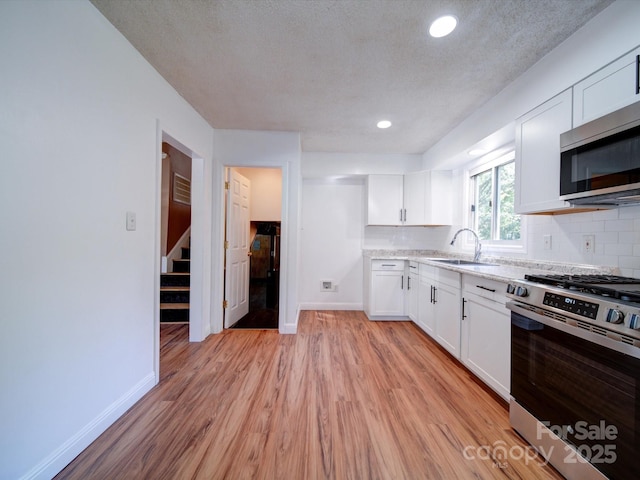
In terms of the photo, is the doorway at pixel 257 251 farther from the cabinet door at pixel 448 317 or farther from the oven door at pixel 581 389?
the oven door at pixel 581 389

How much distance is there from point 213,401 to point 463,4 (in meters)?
2.91

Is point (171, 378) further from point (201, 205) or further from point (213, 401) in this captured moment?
point (201, 205)

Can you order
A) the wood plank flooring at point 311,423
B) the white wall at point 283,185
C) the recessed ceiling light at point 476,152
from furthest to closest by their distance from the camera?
the white wall at point 283,185 < the recessed ceiling light at point 476,152 < the wood plank flooring at point 311,423

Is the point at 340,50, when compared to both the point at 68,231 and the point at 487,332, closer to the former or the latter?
the point at 68,231

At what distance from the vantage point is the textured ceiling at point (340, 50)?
1462mm

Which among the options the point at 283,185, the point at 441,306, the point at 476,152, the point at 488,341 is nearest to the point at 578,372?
the point at 488,341

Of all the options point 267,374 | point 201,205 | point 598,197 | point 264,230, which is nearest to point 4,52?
point 201,205

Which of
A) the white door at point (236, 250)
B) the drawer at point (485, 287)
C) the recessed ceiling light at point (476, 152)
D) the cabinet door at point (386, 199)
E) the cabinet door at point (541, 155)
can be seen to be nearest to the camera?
the cabinet door at point (541, 155)

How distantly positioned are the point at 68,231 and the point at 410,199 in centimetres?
369

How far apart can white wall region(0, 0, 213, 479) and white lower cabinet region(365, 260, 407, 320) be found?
265 cm

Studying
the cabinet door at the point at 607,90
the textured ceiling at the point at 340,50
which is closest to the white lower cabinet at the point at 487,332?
the cabinet door at the point at 607,90

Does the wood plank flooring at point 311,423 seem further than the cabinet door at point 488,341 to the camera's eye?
No

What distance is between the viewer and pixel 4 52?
1057 mm

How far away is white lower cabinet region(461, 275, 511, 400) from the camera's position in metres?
1.72
